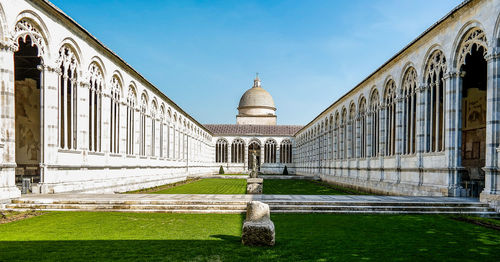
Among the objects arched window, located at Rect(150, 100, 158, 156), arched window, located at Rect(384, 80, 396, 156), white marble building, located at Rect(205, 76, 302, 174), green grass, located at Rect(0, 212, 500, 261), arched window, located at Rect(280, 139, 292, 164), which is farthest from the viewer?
arched window, located at Rect(280, 139, 292, 164)

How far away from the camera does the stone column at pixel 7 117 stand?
12.5 meters

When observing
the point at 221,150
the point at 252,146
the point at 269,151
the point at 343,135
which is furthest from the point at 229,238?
the point at 252,146

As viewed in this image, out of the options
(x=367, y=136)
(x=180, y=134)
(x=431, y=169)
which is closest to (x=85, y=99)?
(x=431, y=169)

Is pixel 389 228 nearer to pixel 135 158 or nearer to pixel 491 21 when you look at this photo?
pixel 491 21

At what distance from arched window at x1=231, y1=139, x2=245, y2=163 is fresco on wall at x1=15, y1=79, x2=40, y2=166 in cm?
4161

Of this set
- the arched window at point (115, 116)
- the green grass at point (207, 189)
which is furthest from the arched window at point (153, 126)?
the arched window at point (115, 116)

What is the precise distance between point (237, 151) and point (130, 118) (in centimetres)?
3900

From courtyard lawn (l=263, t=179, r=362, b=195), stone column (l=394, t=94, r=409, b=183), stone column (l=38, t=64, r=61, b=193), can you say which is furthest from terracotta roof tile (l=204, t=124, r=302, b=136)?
stone column (l=38, t=64, r=61, b=193)

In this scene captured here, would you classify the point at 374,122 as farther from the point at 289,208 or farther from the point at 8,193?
the point at 8,193

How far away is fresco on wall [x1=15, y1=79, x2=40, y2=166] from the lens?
22266 millimetres

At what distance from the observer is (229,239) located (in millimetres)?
8562

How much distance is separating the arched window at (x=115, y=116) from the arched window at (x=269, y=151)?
4278cm

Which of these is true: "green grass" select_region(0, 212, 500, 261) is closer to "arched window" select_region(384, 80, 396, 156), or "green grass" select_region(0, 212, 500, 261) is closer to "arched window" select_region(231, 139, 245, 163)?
"arched window" select_region(384, 80, 396, 156)

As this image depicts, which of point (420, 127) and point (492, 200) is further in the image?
point (420, 127)
